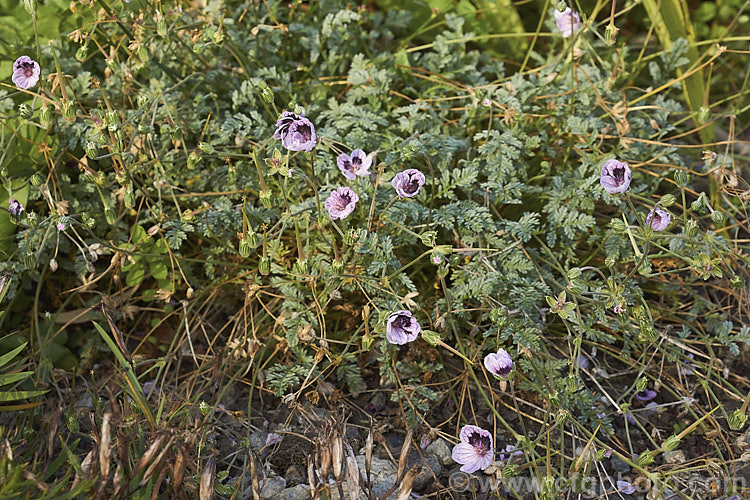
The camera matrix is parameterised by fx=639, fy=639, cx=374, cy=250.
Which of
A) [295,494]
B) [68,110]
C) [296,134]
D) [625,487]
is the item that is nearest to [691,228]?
[625,487]

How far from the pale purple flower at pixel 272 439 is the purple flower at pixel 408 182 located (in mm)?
678

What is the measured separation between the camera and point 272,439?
5.19 feet

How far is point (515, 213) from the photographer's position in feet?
6.27

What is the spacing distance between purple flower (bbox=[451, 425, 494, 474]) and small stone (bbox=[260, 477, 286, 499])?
0.43m

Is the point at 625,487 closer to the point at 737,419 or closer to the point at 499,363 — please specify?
the point at 737,419

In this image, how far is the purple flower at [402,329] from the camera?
1380 millimetres

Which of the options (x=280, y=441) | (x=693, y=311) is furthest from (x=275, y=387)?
(x=693, y=311)

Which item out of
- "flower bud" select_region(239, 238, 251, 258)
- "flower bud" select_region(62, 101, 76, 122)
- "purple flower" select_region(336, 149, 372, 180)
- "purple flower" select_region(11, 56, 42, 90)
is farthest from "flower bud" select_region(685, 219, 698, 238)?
"purple flower" select_region(11, 56, 42, 90)

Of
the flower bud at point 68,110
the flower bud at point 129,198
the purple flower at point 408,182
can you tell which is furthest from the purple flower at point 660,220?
the flower bud at point 68,110

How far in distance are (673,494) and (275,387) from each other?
39.6 inches

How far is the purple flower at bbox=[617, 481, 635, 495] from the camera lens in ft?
4.82

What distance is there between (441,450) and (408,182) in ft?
2.24

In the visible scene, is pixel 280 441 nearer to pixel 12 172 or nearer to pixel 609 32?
pixel 12 172

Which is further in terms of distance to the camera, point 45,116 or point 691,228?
point 45,116
